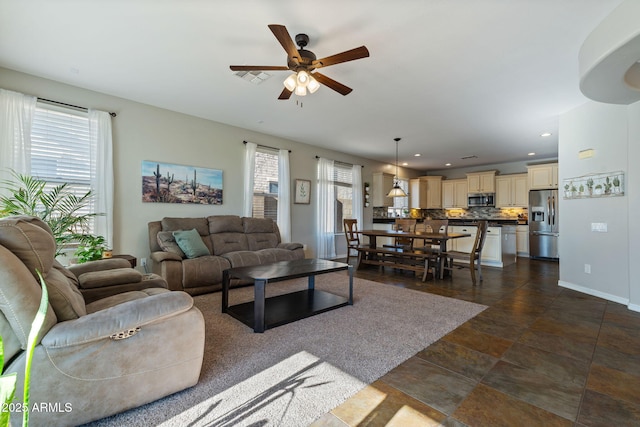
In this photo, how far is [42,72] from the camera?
3307 millimetres

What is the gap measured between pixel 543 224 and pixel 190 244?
7882 millimetres

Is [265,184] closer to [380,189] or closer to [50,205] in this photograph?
[50,205]

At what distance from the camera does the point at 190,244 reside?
3898 mm

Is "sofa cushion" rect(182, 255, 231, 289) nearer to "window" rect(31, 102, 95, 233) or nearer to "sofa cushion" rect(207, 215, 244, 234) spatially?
"sofa cushion" rect(207, 215, 244, 234)

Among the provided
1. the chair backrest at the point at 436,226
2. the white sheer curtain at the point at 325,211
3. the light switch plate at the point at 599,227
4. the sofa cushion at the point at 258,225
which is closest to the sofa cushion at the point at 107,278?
the sofa cushion at the point at 258,225

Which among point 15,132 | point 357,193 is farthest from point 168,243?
point 357,193

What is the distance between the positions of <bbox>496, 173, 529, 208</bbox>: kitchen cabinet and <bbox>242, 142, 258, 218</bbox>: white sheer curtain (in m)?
7.03

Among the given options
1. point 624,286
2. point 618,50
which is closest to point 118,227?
point 618,50

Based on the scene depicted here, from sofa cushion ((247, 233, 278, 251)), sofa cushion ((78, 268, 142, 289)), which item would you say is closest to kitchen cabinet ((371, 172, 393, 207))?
sofa cushion ((247, 233, 278, 251))

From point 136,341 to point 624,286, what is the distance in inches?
199

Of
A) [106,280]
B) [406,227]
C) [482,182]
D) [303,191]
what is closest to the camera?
[106,280]

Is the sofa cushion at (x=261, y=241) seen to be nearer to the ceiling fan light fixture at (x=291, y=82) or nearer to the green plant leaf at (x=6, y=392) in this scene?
the ceiling fan light fixture at (x=291, y=82)

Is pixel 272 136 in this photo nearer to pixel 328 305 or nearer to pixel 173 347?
pixel 328 305

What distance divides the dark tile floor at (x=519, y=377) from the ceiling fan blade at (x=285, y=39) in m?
2.45
